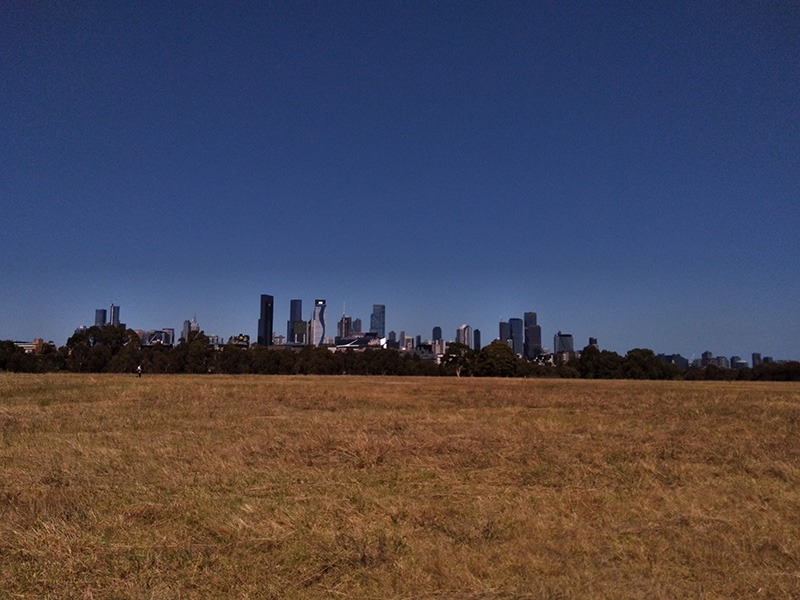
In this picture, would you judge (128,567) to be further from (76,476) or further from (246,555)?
(76,476)

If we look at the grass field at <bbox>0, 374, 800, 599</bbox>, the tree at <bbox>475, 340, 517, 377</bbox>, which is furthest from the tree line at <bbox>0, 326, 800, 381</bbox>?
the grass field at <bbox>0, 374, 800, 599</bbox>

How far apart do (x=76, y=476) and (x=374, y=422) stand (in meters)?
10.1

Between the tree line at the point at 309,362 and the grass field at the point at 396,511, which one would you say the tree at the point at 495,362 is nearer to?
the tree line at the point at 309,362

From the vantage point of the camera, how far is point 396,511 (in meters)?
9.09

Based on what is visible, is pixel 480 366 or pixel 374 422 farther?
pixel 480 366

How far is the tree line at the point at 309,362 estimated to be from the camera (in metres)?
88.2

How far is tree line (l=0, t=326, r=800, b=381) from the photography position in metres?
88.2

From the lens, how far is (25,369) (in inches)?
3243

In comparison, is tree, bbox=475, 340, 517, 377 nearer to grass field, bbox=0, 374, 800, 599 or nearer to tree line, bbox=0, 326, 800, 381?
tree line, bbox=0, 326, 800, 381

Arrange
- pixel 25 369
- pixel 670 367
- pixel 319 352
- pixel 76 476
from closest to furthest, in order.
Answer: pixel 76 476 → pixel 25 369 → pixel 670 367 → pixel 319 352

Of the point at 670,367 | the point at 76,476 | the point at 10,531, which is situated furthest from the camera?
the point at 670,367

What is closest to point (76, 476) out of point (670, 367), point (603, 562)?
point (603, 562)

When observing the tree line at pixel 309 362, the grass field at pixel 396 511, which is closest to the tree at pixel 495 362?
the tree line at pixel 309 362

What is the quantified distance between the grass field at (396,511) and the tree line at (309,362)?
7548 cm
